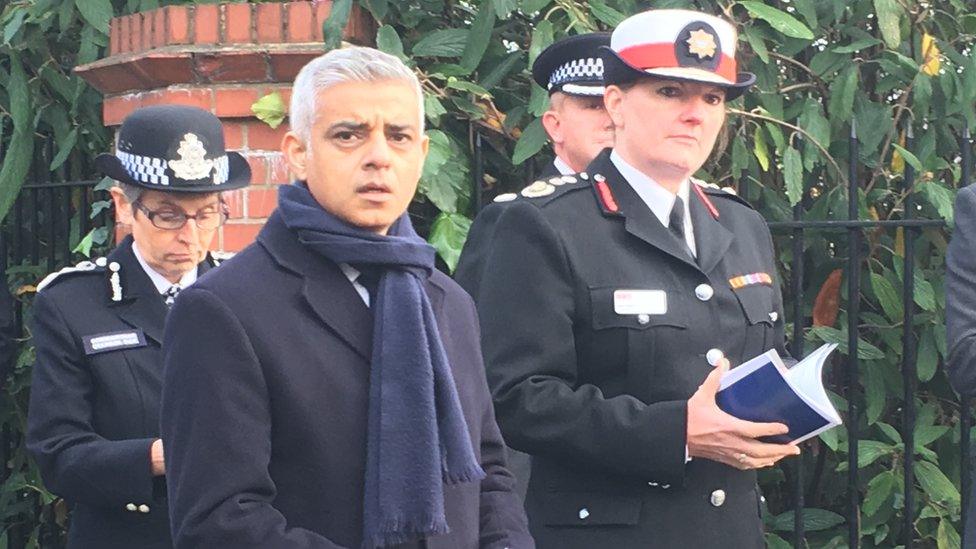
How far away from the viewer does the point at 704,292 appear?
11.2ft

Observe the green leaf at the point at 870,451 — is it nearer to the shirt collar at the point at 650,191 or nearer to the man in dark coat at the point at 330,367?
the shirt collar at the point at 650,191

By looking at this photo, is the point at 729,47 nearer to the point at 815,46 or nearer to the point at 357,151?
the point at 357,151

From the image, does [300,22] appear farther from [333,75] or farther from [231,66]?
[333,75]

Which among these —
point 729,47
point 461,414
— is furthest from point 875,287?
point 461,414

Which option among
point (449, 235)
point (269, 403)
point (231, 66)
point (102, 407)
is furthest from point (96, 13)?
point (269, 403)

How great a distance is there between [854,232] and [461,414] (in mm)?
2533

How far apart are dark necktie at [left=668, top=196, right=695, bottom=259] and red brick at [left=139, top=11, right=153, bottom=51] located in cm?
201

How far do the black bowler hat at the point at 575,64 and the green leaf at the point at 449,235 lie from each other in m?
0.44

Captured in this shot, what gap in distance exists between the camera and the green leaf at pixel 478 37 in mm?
4762

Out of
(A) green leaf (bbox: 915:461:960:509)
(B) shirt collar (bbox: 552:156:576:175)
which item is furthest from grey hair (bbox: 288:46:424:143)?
(A) green leaf (bbox: 915:461:960:509)

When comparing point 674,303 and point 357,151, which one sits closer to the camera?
point 357,151

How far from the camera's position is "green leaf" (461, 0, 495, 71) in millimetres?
4762

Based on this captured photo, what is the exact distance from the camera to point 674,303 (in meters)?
3.38

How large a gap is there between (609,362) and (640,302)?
135mm
